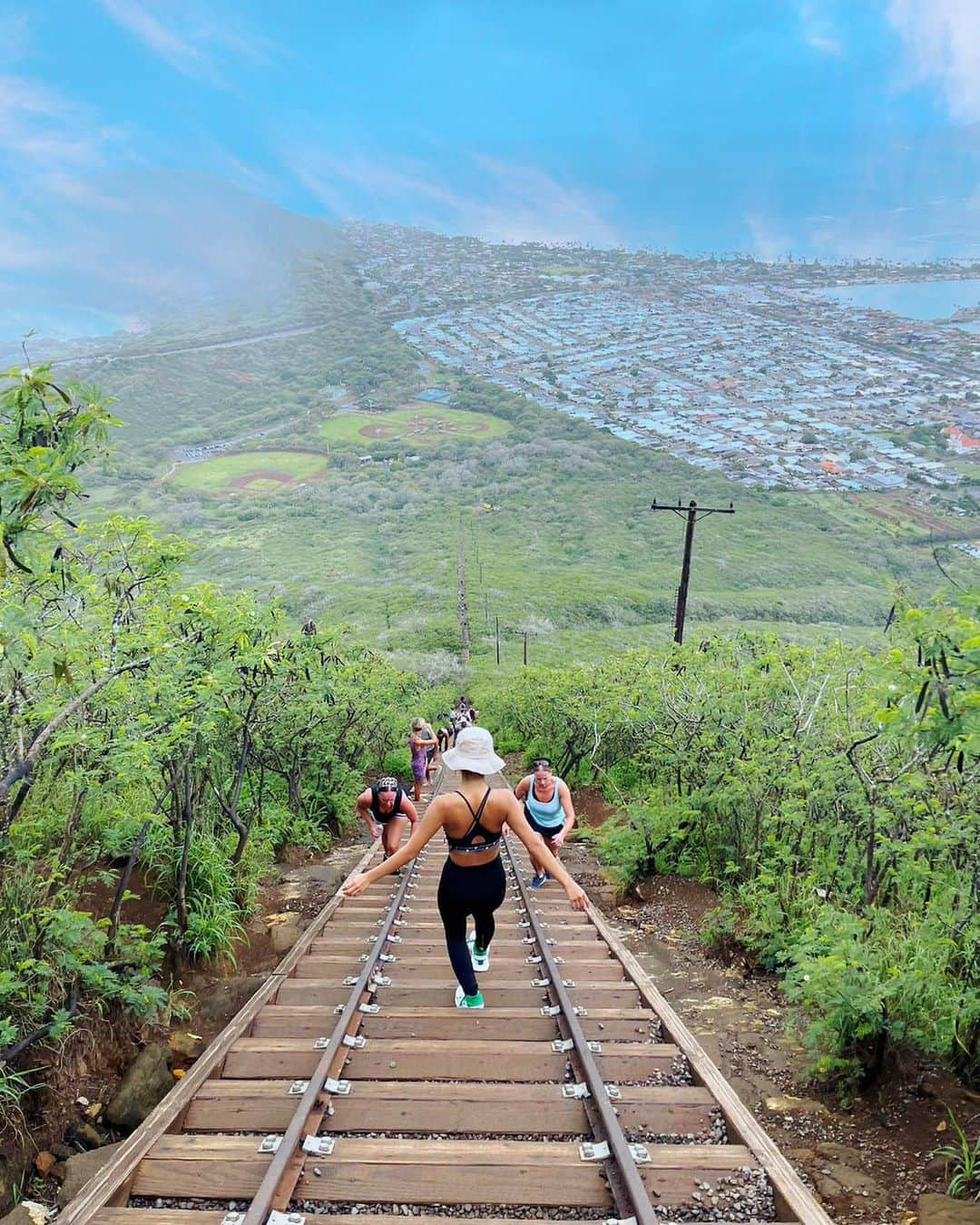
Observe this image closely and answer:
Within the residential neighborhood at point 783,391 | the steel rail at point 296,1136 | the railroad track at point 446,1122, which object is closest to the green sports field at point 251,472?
the residential neighborhood at point 783,391

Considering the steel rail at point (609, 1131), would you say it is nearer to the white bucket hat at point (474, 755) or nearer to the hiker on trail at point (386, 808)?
the white bucket hat at point (474, 755)

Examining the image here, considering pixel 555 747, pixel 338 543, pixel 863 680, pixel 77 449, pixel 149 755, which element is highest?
pixel 338 543

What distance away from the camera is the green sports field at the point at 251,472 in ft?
342

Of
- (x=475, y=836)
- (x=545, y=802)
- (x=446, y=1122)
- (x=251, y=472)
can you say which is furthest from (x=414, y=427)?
(x=446, y=1122)

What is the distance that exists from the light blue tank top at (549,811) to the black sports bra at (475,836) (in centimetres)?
329

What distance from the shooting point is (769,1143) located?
12.1ft

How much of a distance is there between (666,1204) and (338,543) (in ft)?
277

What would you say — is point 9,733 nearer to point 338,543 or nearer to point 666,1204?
point 666,1204

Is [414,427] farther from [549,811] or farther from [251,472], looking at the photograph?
[549,811]

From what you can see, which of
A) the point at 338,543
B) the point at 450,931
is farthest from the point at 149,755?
the point at 338,543

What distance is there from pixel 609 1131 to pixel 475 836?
1.70m

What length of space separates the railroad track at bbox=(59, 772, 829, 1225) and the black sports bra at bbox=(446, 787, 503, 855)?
1.10 meters

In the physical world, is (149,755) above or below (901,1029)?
above

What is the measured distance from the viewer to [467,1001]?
518 cm
